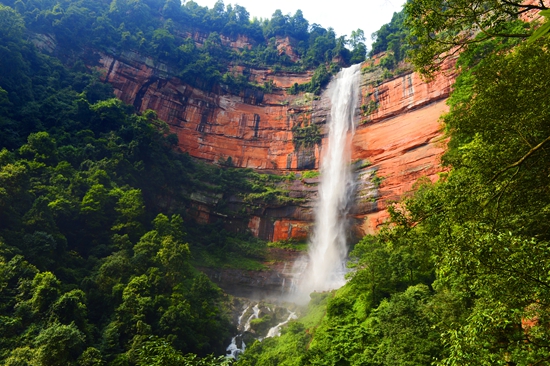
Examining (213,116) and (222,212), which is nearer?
(222,212)

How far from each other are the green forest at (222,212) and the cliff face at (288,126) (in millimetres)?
1732

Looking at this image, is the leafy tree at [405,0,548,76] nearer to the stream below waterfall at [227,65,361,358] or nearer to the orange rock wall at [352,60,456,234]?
the stream below waterfall at [227,65,361,358]

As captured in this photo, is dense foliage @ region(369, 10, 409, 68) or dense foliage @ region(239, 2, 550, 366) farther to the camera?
dense foliage @ region(369, 10, 409, 68)

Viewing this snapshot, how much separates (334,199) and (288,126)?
35.0 ft

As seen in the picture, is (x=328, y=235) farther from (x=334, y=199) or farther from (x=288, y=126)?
(x=288, y=126)

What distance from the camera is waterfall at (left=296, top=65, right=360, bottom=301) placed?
25.9 metres

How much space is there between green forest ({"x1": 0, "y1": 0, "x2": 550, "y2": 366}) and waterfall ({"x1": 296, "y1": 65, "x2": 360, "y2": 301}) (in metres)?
3.59

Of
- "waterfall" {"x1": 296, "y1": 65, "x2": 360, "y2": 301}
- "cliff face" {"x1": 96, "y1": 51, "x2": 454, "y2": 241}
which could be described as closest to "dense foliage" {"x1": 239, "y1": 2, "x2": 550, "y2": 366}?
"waterfall" {"x1": 296, "y1": 65, "x2": 360, "y2": 301}

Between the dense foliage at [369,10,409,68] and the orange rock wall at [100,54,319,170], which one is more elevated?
the dense foliage at [369,10,409,68]

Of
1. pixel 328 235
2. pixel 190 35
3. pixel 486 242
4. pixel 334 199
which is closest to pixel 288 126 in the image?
pixel 334 199

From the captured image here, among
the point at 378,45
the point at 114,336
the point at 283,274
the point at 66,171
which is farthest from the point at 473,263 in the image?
the point at 378,45

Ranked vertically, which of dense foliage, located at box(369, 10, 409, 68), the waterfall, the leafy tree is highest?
dense foliage, located at box(369, 10, 409, 68)

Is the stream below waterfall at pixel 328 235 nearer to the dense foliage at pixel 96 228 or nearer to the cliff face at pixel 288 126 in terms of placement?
the cliff face at pixel 288 126

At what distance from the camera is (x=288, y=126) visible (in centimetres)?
3566
